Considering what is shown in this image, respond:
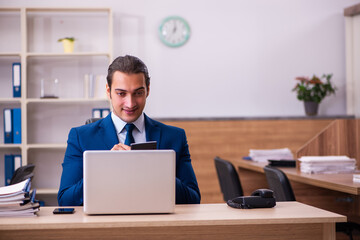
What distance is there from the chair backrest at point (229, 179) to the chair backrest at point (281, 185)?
433mm

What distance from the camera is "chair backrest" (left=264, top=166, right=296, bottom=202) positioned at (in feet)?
8.80

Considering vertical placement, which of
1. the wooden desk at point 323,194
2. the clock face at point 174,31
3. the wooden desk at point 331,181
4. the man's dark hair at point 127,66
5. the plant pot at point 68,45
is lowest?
the wooden desk at point 323,194

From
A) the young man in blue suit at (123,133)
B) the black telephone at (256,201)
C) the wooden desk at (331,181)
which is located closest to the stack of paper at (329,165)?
the wooden desk at (331,181)

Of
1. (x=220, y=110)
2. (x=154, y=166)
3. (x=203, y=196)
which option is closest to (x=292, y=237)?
(x=154, y=166)

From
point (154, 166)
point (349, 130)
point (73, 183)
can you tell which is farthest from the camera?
point (349, 130)

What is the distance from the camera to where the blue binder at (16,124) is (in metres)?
5.07

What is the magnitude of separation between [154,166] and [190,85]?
3.81 meters

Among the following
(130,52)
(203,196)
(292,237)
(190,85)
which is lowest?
(203,196)

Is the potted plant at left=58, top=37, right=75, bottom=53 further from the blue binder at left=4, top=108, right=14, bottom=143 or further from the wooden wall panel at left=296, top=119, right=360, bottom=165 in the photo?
the wooden wall panel at left=296, top=119, right=360, bottom=165

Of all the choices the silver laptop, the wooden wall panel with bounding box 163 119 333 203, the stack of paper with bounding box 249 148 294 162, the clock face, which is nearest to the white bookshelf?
the clock face

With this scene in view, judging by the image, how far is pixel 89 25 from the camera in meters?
5.40

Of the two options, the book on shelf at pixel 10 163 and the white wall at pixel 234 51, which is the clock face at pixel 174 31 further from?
the book on shelf at pixel 10 163

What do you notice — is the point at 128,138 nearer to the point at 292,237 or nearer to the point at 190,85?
the point at 292,237

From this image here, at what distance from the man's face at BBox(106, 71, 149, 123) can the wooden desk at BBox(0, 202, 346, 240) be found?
532 millimetres
